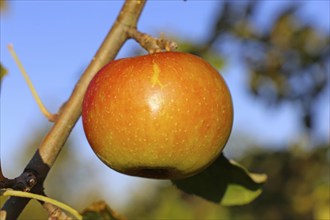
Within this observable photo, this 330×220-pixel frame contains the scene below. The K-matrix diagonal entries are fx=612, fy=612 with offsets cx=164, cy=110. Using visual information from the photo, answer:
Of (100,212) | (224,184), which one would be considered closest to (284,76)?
(224,184)

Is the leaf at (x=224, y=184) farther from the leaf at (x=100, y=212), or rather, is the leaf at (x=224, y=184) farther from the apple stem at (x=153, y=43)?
the leaf at (x=100, y=212)

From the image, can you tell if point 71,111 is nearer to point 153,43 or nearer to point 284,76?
point 153,43

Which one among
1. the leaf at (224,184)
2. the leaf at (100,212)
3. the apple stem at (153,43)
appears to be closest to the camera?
the leaf at (100,212)

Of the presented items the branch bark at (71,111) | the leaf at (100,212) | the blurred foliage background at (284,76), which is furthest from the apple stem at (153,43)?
the blurred foliage background at (284,76)

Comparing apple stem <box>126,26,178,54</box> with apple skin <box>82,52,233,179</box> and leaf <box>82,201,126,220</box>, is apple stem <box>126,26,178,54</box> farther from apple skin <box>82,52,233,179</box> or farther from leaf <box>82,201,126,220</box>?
leaf <box>82,201,126,220</box>

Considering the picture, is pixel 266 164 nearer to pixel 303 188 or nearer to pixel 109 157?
pixel 303 188

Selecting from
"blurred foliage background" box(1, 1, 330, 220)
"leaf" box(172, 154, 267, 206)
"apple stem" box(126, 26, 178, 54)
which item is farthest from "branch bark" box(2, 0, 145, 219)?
"blurred foliage background" box(1, 1, 330, 220)
